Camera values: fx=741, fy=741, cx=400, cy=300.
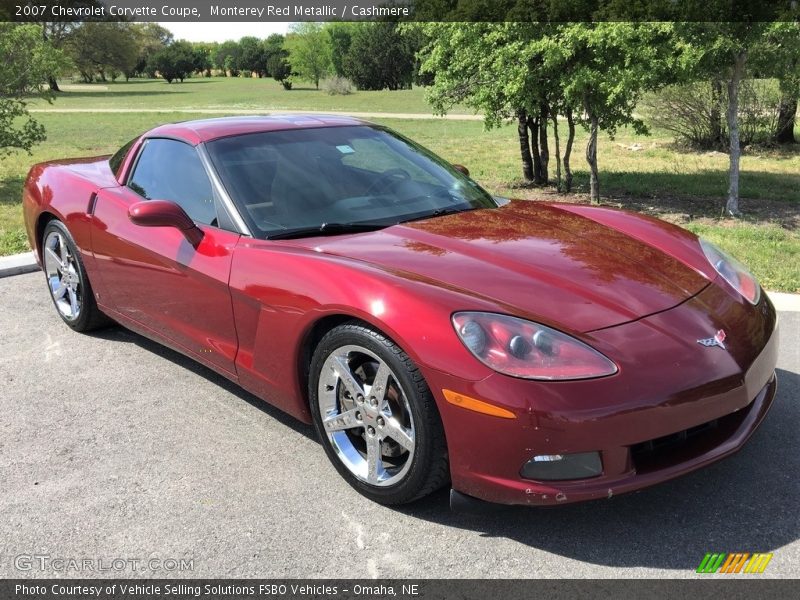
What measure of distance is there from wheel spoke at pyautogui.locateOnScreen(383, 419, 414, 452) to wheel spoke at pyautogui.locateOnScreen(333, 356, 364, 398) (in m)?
0.17

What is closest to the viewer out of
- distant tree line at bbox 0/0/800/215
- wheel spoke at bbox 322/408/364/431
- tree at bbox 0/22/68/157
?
wheel spoke at bbox 322/408/364/431

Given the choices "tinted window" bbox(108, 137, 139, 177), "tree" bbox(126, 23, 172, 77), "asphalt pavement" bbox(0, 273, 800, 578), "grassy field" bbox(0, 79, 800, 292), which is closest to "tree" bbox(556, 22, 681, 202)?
"grassy field" bbox(0, 79, 800, 292)

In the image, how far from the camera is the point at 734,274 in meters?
3.28

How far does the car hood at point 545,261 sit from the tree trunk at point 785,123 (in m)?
14.1

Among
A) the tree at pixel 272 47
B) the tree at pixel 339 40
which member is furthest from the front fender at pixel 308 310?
the tree at pixel 272 47

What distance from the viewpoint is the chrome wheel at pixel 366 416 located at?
2.74 m

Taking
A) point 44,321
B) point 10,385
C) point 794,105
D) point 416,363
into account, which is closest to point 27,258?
point 44,321

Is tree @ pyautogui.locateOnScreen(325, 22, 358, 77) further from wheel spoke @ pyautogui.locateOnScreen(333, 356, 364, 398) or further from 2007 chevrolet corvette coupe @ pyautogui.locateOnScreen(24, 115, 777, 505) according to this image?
wheel spoke @ pyautogui.locateOnScreen(333, 356, 364, 398)

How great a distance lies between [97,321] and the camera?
15.9ft

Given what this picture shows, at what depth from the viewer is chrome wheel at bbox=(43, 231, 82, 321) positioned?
4.82 metres

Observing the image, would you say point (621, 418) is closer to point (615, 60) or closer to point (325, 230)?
point (325, 230)

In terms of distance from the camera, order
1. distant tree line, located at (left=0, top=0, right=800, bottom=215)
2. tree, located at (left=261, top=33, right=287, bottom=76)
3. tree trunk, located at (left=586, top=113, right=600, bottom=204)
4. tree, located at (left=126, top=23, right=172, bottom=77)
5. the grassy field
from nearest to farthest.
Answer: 1. the grassy field
2. distant tree line, located at (left=0, top=0, right=800, bottom=215)
3. tree trunk, located at (left=586, top=113, right=600, bottom=204)
4. tree, located at (left=126, top=23, right=172, bottom=77)
5. tree, located at (left=261, top=33, right=287, bottom=76)

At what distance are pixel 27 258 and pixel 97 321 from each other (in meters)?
2.45

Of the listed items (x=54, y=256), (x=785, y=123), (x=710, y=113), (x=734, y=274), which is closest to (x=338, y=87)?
(x=710, y=113)
